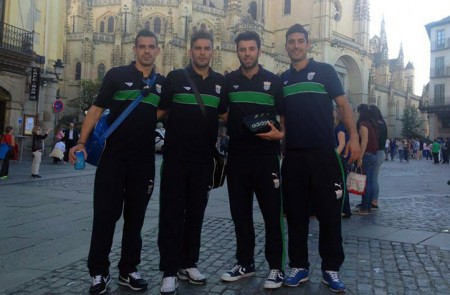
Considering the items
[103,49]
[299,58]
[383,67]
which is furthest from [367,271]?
[383,67]

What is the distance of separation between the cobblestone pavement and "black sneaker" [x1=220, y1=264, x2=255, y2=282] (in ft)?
0.16

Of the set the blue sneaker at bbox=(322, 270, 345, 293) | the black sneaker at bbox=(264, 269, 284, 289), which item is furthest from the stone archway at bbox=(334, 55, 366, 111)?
the black sneaker at bbox=(264, 269, 284, 289)

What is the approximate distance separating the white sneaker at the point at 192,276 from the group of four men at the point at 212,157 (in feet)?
0.04

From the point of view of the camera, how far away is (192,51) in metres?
3.71

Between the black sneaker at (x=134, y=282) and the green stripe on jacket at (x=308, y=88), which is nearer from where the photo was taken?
the black sneaker at (x=134, y=282)

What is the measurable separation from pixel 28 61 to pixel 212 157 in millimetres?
17712

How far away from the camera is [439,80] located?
50.9m

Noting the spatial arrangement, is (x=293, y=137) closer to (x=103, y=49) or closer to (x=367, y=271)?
(x=367, y=271)

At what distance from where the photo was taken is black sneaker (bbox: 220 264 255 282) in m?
3.75

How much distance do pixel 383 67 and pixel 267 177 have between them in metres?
80.3

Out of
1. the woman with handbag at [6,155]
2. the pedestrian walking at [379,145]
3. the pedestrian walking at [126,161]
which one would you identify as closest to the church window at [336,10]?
the woman with handbag at [6,155]

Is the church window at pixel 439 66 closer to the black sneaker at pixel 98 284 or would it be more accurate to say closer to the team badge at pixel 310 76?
the team badge at pixel 310 76

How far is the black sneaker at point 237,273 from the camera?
3.75 metres

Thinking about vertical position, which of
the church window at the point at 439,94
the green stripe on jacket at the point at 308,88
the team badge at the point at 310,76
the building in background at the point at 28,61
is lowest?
the green stripe on jacket at the point at 308,88
